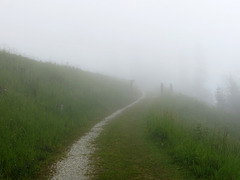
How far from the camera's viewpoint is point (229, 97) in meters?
51.2

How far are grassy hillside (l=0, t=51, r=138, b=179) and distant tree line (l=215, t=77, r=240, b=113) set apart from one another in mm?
37386

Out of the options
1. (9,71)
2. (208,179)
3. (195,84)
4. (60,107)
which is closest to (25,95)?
(60,107)

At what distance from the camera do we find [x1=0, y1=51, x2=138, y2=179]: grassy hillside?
7.24 m

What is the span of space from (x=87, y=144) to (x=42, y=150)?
2.23m

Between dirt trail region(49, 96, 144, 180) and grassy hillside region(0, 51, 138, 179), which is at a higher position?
grassy hillside region(0, 51, 138, 179)

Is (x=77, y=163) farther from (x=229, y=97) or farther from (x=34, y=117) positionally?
(x=229, y=97)

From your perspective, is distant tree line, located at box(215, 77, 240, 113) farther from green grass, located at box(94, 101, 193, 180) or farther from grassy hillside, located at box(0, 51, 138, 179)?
green grass, located at box(94, 101, 193, 180)

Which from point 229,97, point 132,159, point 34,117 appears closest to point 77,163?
point 132,159

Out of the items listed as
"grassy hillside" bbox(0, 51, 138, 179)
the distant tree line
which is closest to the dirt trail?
"grassy hillside" bbox(0, 51, 138, 179)

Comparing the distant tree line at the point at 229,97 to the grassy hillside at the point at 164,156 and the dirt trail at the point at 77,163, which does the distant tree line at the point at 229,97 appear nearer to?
the grassy hillside at the point at 164,156

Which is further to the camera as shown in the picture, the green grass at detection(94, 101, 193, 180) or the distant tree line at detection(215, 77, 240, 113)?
the distant tree line at detection(215, 77, 240, 113)

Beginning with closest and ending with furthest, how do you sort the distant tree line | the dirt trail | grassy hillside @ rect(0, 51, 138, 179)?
the dirt trail, grassy hillside @ rect(0, 51, 138, 179), the distant tree line

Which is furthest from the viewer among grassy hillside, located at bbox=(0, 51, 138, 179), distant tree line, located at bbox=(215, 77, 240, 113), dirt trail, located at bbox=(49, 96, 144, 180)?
distant tree line, located at bbox=(215, 77, 240, 113)

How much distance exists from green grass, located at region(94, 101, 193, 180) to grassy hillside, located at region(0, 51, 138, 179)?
82.6 inches
